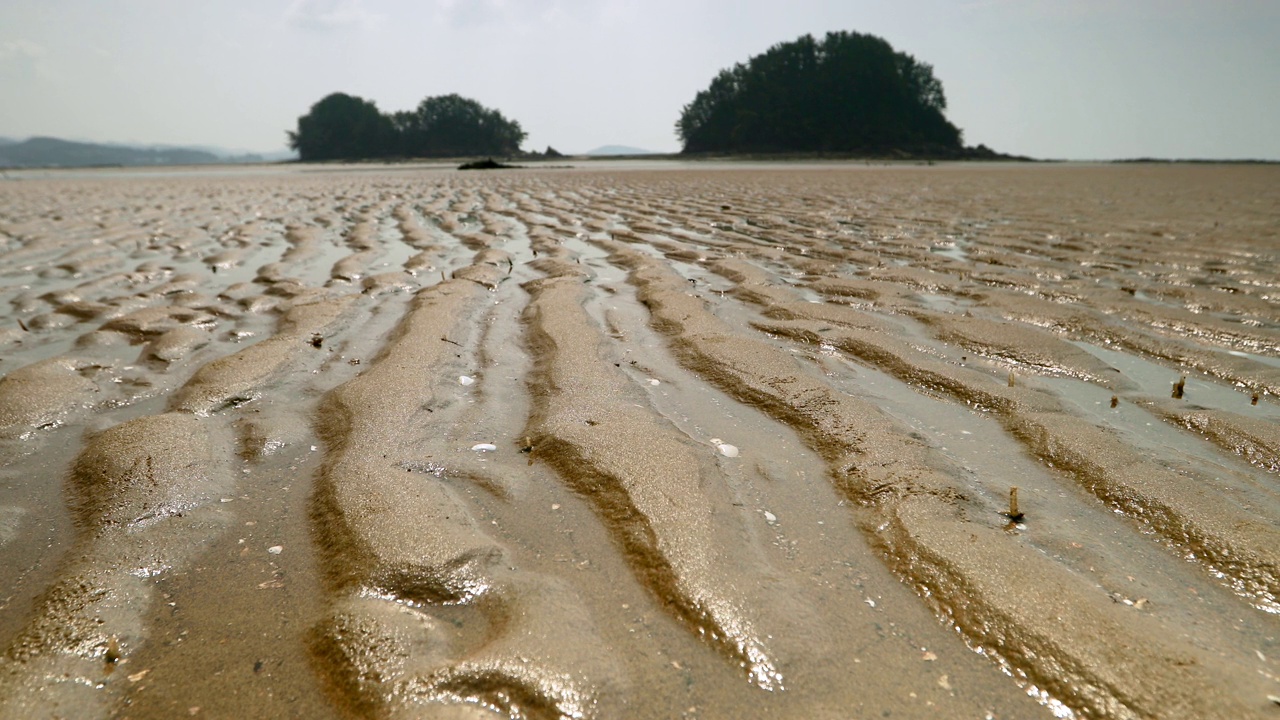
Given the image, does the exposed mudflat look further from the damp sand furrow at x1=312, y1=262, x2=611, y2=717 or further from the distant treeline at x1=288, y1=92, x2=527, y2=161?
the distant treeline at x1=288, y1=92, x2=527, y2=161

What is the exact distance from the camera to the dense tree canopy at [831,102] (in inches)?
2239

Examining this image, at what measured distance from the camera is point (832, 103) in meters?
57.8

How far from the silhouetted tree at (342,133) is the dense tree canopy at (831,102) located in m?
33.2

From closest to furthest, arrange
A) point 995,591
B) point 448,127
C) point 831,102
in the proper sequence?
point 995,591, point 831,102, point 448,127

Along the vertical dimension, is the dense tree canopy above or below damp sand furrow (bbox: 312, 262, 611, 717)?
above

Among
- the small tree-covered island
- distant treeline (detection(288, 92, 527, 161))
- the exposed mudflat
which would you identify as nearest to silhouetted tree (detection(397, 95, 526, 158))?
distant treeline (detection(288, 92, 527, 161))

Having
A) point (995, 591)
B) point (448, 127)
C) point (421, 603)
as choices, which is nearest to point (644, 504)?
point (421, 603)

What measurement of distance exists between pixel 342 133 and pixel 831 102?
49.1 meters

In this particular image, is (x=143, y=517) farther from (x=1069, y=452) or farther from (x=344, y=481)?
(x=1069, y=452)

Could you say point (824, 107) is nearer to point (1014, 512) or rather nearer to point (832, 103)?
point (832, 103)

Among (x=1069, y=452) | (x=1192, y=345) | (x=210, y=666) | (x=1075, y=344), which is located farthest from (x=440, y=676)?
(x=1192, y=345)

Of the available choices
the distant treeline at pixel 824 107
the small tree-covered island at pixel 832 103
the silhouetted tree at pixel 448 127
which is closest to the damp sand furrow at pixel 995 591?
the distant treeline at pixel 824 107

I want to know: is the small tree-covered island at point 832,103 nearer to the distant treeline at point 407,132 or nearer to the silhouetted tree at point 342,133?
the distant treeline at point 407,132

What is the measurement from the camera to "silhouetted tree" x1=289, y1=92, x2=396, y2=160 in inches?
2633
